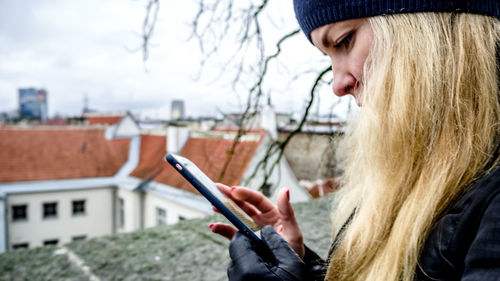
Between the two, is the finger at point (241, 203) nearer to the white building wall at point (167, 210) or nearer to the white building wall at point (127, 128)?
the white building wall at point (167, 210)

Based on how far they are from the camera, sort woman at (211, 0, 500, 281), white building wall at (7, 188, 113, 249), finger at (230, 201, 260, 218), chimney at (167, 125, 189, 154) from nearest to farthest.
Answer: woman at (211, 0, 500, 281) → finger at (230, 201, 260, 218) → chimney at (167, 125, 189, 154) → white building wall at (7, 188, 113, 249)

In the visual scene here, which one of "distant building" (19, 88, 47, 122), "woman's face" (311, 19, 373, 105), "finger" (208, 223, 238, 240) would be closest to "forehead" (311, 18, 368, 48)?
"woman's face" (311, 19, 373, 105)

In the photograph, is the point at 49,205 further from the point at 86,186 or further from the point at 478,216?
the point at 478,216

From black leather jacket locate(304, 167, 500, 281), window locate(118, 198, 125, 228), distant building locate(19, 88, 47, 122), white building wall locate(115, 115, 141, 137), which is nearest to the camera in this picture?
black leather jacket locate(304, 167, 500, 281)

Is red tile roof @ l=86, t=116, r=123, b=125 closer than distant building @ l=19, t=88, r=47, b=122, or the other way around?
red tile roof @ l=86, t=116, r=123, b=125

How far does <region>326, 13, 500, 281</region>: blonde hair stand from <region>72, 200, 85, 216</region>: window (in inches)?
795

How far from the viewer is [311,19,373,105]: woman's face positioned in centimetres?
102

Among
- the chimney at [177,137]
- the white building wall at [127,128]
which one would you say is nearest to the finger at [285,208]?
the chimney at [177,137]

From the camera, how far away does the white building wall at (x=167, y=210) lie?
14.3 m

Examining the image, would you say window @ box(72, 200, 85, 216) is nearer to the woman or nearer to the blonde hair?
the woman

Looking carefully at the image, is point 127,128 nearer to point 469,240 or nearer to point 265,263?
point 265,263

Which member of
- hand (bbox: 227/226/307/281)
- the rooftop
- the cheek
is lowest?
the rooftop

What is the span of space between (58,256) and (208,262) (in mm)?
1171

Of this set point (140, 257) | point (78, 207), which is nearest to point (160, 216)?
point (78, 207)
